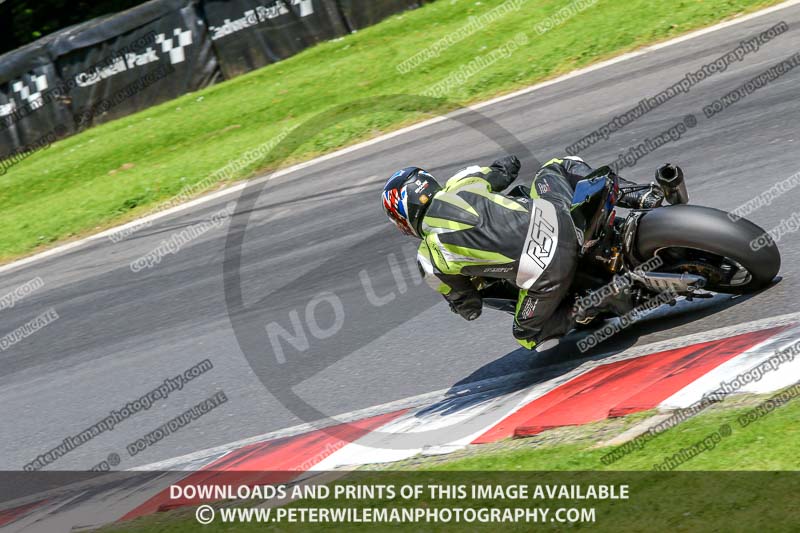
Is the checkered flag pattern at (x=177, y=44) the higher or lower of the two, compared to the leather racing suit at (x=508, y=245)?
higher

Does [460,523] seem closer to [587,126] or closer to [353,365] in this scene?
[353,365]

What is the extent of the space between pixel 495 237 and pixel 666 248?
3.14ft

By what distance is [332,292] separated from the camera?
7.91m

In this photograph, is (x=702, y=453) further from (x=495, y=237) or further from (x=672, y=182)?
(x=672, y=182)

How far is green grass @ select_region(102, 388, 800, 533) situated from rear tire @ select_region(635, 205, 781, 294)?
1097 millimetres

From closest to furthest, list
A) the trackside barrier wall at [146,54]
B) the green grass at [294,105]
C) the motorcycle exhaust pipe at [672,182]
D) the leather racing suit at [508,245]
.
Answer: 1. the leather racing suit at [508,245]
2. the motorcycle exhaust pipe at [672,182]
3. the green grass at [294,105]
4. the trackside barrier wall at [146,54]

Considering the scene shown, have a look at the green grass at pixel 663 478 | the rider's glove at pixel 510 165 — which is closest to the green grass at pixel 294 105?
the rider's glove at pixel 510 165

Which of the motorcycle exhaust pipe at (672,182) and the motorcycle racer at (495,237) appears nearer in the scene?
the motorcycle racer at (495,237)

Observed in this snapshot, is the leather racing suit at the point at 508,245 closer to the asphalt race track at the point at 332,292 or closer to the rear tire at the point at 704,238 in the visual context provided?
the rear tire at the point at 704,238

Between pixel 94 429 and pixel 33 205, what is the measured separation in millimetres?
8339

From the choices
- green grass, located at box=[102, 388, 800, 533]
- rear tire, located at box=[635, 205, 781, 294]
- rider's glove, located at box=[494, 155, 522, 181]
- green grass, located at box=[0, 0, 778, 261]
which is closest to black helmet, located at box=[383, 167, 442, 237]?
rider's glove, located at box=[494, 155, 522, 181]

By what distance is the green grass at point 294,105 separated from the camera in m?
12.4

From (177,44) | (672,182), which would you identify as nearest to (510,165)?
(672,182)

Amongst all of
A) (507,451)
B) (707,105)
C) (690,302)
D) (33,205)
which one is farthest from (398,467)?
(33,205)
